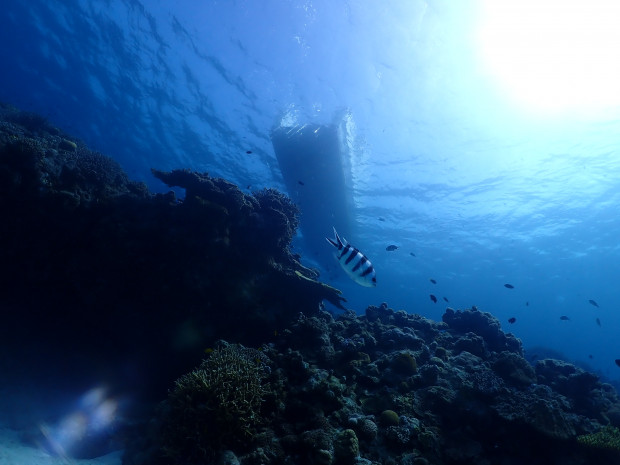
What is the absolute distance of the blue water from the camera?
14.7 m

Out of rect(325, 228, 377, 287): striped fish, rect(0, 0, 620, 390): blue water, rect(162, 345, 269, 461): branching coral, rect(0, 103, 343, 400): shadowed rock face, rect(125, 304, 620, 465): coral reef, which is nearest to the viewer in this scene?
rect(162, 345, 269, 461): branching coral

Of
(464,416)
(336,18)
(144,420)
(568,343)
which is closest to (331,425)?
(464,416)

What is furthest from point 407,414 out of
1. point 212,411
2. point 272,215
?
point 272,215

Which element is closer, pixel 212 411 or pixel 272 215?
pixel 212 411

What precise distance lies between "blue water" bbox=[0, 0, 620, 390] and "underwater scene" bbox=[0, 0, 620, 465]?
15cm

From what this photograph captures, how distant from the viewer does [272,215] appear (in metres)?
9.09

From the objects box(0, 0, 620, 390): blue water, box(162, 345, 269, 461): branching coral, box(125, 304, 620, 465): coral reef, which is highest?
box(0, 0, 620, 390): blue water

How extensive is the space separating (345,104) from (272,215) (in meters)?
12.1

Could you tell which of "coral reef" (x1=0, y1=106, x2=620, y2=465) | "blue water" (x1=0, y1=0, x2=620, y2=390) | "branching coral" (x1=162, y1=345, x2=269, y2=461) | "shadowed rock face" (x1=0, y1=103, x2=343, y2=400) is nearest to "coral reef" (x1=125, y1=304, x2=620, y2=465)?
"coral reef" (x1=0, y1=106, x2=620, y2=465)

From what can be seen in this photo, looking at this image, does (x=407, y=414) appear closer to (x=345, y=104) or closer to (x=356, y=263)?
(x=356, y=263)

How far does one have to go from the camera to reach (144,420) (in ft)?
22.5

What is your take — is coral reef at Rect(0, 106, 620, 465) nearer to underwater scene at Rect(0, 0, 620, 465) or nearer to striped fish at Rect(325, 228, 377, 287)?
underwater scene at Rect(0, 0, 620, 465)

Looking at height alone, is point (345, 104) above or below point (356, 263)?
above

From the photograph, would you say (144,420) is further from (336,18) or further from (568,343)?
(568,343)
